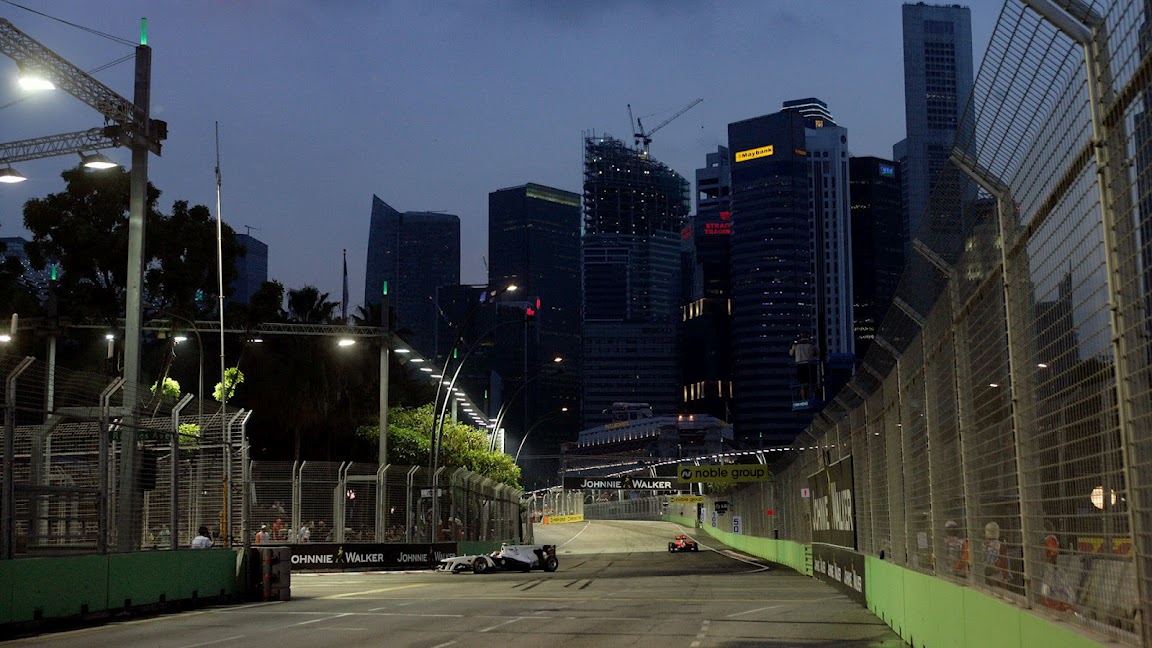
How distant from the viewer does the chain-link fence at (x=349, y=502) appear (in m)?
42.1

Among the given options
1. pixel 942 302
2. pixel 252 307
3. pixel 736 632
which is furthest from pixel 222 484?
pixel 252 307

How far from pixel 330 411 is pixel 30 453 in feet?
130

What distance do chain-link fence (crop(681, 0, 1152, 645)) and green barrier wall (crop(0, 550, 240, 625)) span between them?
13463 millimetres

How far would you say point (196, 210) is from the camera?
61312 mm

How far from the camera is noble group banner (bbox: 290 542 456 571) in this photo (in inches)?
1703

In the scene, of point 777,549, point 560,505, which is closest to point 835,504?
point 777,549

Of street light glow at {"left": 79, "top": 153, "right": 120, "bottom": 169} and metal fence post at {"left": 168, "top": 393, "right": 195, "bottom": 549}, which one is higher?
street light glow at {"left": 79, "top": 153, "right": 120, "bottom": 169}

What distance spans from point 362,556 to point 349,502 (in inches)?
91.1

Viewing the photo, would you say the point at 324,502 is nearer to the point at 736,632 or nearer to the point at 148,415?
the point at 148,415

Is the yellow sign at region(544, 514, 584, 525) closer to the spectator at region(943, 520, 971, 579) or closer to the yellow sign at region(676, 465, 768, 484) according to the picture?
the yellow sign at region(676, 465, 768, 484)

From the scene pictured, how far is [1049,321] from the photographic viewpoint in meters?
6.07

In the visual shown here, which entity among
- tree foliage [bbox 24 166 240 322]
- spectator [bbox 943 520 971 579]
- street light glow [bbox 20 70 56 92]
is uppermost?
tree foliage [bbox 24 166 240 322]

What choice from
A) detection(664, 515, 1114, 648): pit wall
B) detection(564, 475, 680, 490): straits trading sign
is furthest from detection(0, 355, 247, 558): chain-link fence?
detection(564, 475, 680, 490): straits trading sign

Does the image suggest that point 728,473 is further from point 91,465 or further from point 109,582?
point 109,582
